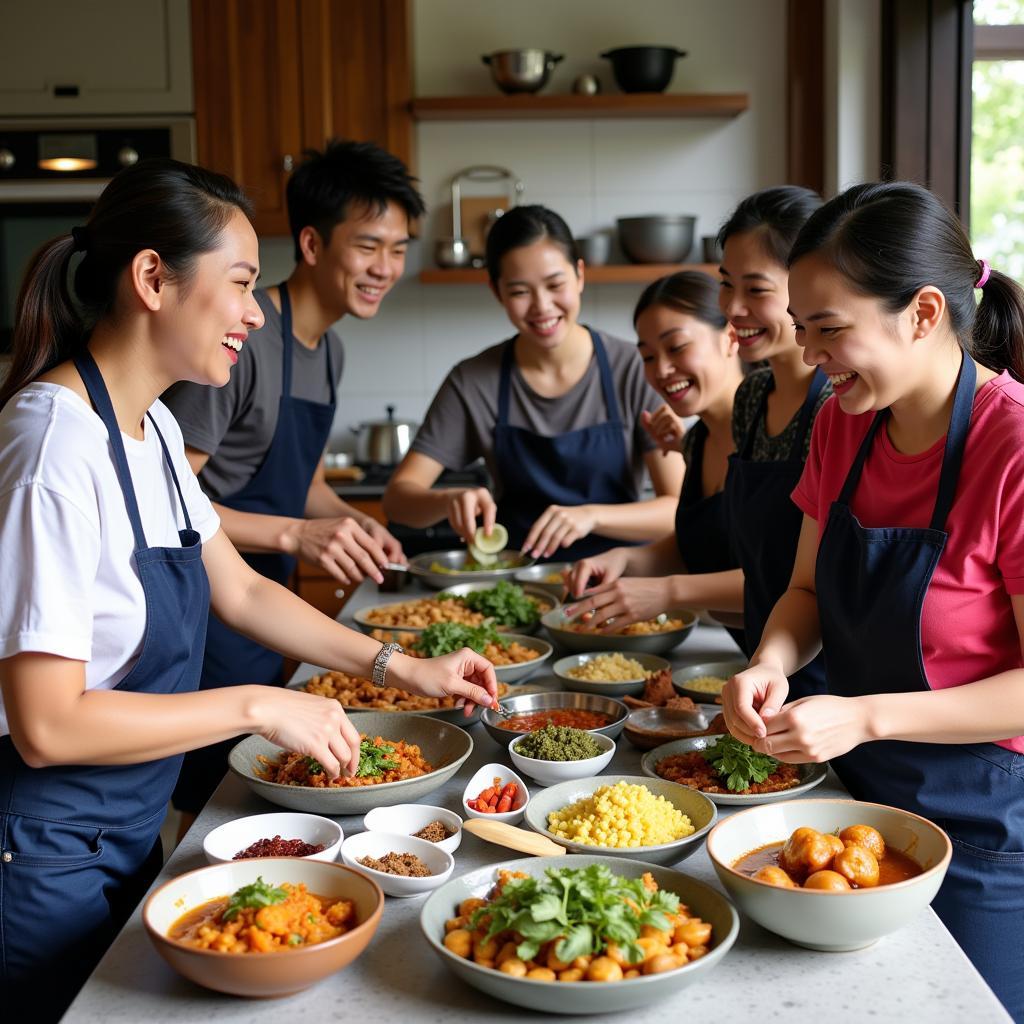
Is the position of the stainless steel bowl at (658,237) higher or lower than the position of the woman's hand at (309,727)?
higher

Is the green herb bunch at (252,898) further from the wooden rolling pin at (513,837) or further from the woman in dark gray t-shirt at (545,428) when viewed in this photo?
the woman in dark gray t-shirt at (545,428)

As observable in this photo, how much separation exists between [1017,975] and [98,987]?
123cm

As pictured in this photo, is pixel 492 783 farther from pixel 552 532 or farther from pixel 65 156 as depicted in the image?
pixel 65 156

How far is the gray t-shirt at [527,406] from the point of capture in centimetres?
346

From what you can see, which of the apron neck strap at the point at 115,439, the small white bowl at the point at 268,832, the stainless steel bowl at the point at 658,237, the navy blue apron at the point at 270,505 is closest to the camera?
the small white bowl at the point at 268,832

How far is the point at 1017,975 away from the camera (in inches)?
65.2

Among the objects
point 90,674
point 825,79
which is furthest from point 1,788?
point 825,79

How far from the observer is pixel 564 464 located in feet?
11.3

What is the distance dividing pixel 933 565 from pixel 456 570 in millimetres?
1778

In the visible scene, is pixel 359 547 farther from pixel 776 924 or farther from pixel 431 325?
pixel 431 325

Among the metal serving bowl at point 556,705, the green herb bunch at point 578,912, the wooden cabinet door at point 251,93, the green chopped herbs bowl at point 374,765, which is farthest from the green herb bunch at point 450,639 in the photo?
the wooden cabinet door at point 251,93

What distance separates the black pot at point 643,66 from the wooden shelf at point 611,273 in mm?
723

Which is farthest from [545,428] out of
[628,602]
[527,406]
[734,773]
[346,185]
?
[734,773]

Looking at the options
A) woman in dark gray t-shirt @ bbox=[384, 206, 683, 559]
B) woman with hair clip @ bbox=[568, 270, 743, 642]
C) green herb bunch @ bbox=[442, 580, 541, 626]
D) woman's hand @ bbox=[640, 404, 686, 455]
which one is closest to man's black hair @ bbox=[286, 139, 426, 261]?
woman in dark gray t-shirt @ bbox=[384, 206, 683, 559]
